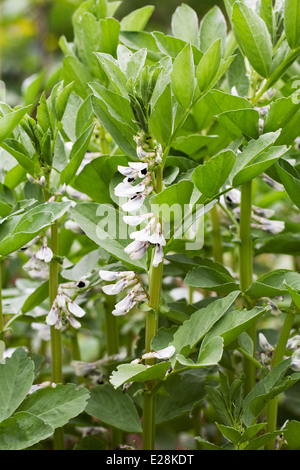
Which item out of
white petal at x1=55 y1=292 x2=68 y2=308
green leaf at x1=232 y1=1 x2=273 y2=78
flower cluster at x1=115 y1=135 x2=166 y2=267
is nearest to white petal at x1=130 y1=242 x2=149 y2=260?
flower cluster at x1=115 y1=135 x2=166 y2=267

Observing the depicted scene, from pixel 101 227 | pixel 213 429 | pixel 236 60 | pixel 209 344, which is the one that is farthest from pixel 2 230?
pixel 213 429

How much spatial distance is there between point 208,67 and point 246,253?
212 mm

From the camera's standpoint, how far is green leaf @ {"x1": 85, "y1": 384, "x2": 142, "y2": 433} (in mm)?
585

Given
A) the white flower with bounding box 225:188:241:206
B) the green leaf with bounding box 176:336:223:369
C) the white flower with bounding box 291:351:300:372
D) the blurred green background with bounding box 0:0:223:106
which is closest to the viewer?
the green leaf with bounding box 176:336:223:369

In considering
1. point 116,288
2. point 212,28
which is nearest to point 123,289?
point 116,288

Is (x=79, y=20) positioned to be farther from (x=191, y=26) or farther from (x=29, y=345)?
(x=29, y=345)

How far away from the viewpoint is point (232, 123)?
55cm

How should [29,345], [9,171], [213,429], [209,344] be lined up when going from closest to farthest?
[209,344] → [9,171] → [213,429] → [29,345]

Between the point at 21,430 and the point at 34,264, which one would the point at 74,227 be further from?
the point at 21,430

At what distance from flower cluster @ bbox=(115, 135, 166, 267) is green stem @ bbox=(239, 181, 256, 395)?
14 centimetres

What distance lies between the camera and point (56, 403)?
0.54 meters

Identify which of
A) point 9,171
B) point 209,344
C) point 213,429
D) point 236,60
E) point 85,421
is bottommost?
point 213,429

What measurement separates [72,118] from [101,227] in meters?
0.16

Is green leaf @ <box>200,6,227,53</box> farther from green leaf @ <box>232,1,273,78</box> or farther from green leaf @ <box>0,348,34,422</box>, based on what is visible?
green leaf @ <box>0,348,34,422</box>
